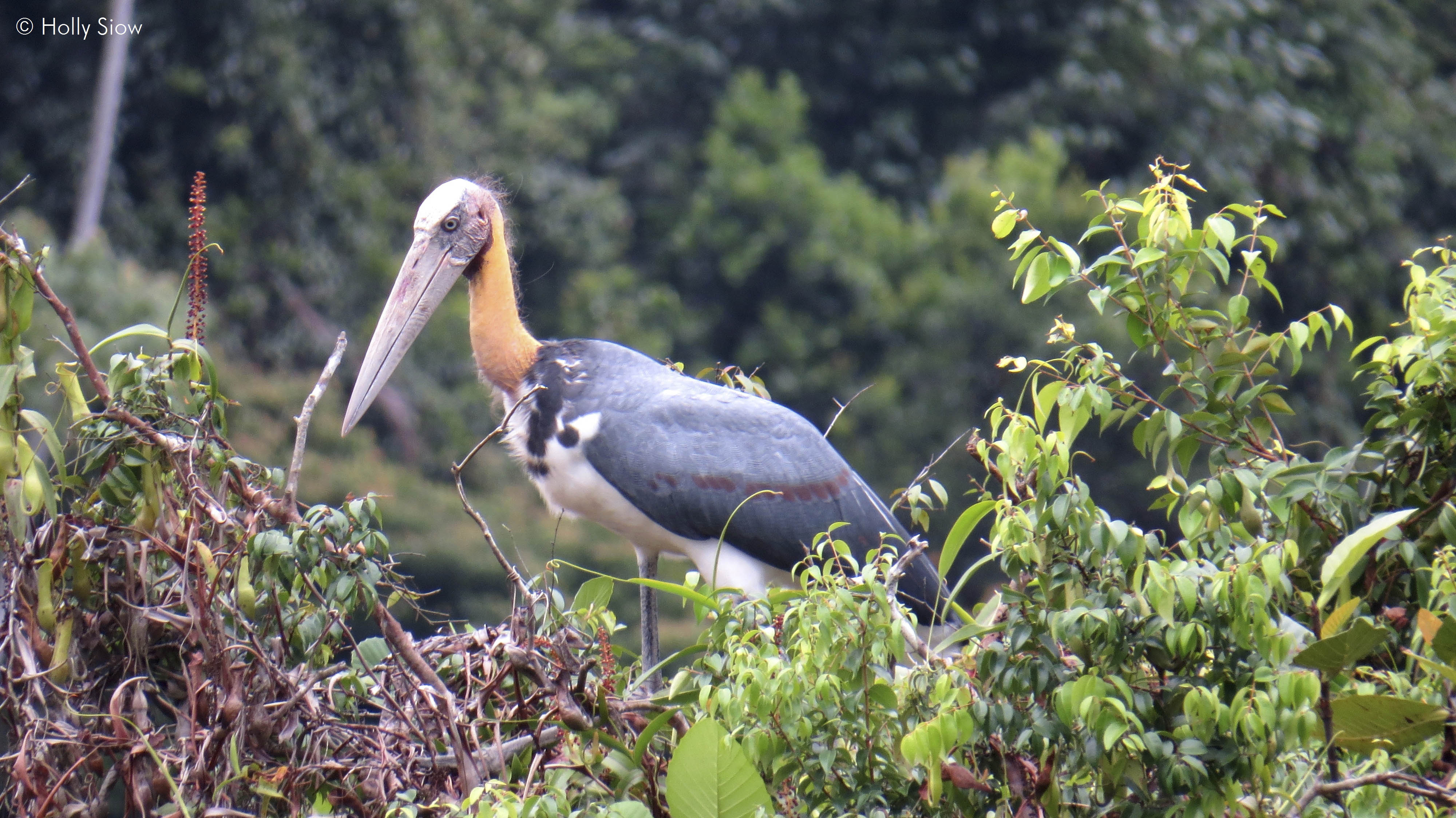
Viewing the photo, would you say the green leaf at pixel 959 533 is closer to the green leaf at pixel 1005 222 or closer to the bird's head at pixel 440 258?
the green leaf at pixel 1005 222

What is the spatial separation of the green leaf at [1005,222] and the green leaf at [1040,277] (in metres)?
0.05

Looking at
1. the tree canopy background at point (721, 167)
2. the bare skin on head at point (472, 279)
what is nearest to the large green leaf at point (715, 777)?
the bare skin on head at point (472, 279)

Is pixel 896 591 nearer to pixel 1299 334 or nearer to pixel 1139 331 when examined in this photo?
pixel 1139 331

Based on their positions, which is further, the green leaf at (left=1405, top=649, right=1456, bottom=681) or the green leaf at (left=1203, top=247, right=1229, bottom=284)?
the green leaf at (left=1203, top=247, right=1229, bottom=284)

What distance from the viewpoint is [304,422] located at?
183 cm

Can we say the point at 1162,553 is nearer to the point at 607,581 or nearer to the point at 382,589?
the point at 607,581

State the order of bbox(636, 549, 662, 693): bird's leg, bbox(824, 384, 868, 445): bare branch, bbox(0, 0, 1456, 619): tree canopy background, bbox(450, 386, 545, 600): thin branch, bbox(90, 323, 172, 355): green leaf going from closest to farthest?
bbox(450, 386, 545, 600): thin branch
bbox(90, 323, 172, 355): green leaf
bbox(824, 384, 868, 445): bare branch
bbox(636, 549, 662, 693): bird's leg
bbox(0, 0, 1456, 619): tree canopy background

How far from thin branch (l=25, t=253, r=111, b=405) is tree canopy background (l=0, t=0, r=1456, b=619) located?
6541 millimetres

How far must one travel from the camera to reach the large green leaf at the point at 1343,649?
4.67ft

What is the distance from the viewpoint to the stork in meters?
3.24

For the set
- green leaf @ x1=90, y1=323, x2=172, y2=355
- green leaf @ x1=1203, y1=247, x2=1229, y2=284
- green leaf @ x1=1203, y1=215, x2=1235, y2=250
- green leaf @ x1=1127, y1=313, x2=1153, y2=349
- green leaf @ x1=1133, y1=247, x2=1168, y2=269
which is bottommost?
green leaf @ x1=1127, y1=313, x2=1153, y2=349

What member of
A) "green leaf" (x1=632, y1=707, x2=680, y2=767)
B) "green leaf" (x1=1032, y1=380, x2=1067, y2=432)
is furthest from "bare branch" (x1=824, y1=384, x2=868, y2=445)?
"green leaf" (x1=632, y1=707, x2=680, y2=767)

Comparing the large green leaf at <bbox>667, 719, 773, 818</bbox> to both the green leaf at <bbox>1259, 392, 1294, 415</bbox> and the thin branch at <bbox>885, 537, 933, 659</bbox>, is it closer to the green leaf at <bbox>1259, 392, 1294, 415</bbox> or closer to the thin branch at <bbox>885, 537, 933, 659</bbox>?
the thin branch at <bbox>885, 537, 933, 659</bbox>

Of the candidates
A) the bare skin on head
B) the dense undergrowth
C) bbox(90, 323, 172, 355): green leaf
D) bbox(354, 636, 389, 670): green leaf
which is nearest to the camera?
the dense undergrowth
